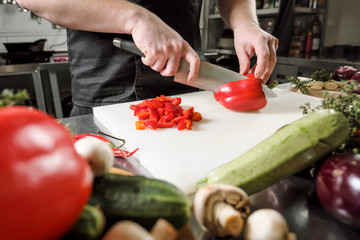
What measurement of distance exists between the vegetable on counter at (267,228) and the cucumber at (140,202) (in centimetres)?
9

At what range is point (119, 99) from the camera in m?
1.39

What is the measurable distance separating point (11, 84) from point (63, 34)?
2.78 feet

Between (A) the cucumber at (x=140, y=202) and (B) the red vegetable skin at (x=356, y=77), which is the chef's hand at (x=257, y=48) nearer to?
(B) the red vegetable skin at (x=356, y=77)

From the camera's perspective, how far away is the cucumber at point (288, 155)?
0.52m

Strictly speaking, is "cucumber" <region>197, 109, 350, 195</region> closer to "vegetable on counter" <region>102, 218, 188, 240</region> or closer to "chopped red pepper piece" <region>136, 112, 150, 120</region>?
"vegetable on counter" <region>102, 218, 188, 240</region>

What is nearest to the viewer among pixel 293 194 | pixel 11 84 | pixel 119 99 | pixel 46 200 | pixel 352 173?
pixel 46 200

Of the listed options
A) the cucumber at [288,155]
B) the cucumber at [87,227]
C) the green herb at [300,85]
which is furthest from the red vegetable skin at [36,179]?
the green herb at [300,85]

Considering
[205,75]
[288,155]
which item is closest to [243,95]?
[205,75]

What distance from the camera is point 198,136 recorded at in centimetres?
92

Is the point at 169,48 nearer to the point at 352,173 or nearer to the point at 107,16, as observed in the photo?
the point at 107,16

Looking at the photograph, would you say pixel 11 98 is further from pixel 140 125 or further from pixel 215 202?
pixel 140 125

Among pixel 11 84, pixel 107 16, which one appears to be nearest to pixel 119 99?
pixel 107 16

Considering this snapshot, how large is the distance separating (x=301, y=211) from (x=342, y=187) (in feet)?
0.42

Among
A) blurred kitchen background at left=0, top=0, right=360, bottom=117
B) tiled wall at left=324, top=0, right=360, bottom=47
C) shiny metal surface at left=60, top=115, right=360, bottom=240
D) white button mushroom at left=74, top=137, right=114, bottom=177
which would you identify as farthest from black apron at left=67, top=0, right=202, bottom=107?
tiled wall at left=324, top=0, right=360, bottom=47
